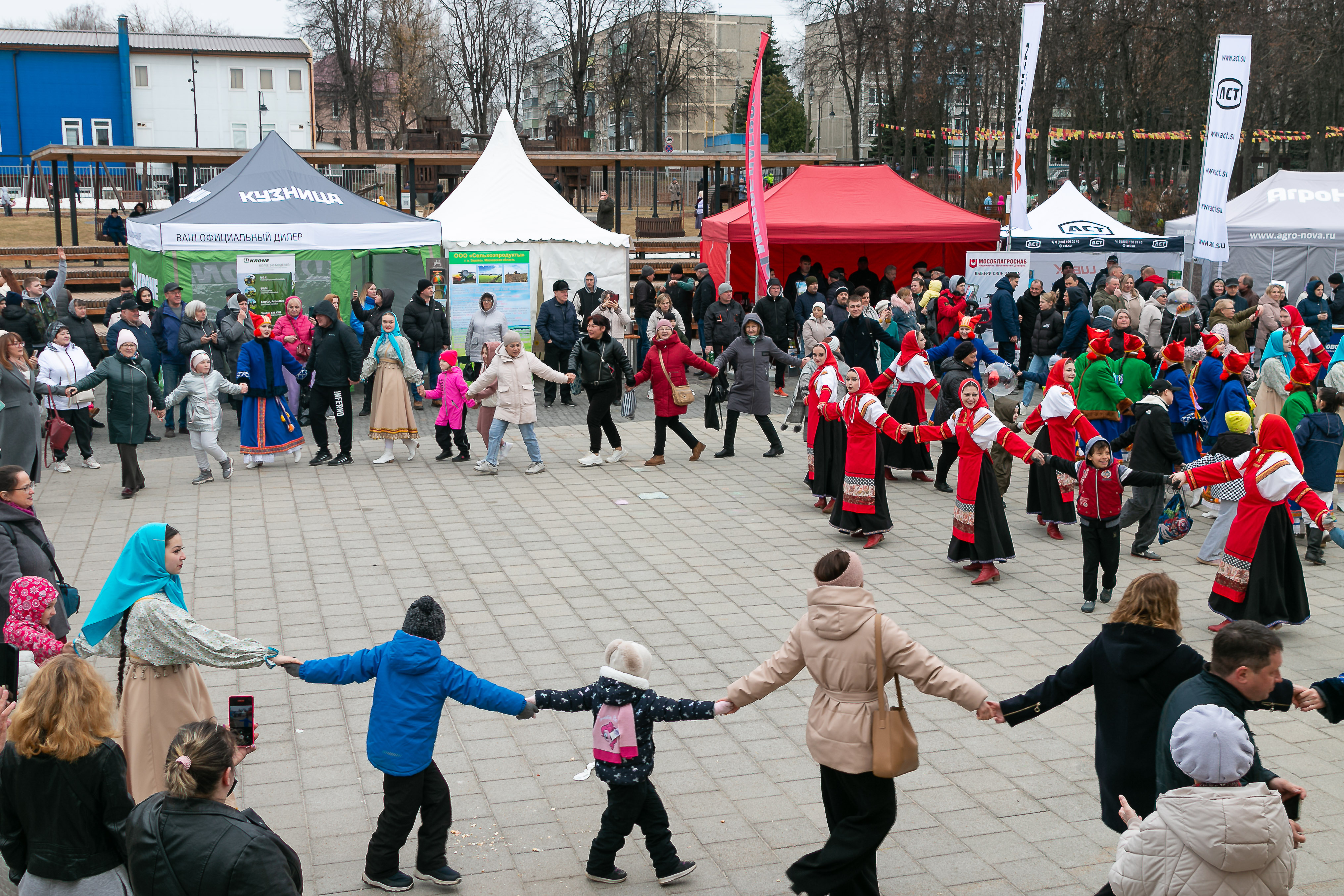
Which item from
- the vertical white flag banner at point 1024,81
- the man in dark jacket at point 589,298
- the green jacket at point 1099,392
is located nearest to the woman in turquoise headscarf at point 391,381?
the man in dark jacket at point 589,298

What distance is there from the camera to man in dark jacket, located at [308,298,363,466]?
12.5 m

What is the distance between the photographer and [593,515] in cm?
1095

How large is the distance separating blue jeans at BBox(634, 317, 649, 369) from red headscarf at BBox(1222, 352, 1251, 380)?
8.72 meters

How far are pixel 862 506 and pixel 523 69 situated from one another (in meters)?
51.5

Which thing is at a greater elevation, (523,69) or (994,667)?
(523,69)

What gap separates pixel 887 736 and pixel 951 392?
733 centimetres

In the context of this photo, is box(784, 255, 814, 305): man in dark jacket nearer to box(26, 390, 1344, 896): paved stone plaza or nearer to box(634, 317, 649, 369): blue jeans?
box(634, 317, 649, 369): blue jeans

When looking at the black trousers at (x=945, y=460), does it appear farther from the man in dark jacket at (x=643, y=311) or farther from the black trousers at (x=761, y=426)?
the man in dark jacket at (x=643, y=311)

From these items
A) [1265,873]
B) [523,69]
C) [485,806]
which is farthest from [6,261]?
[523,69]

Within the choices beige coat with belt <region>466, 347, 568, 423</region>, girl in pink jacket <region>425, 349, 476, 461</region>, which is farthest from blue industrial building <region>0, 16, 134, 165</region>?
beige coat with belt <region>466, 347, 568, 423</region>

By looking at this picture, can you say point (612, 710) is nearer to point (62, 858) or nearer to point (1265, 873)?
point (62, 858)

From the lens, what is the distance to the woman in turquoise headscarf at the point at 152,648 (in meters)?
4.75

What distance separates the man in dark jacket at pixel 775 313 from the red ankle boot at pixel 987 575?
25.7 ft

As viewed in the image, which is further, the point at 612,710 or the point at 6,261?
the point at 6,261
